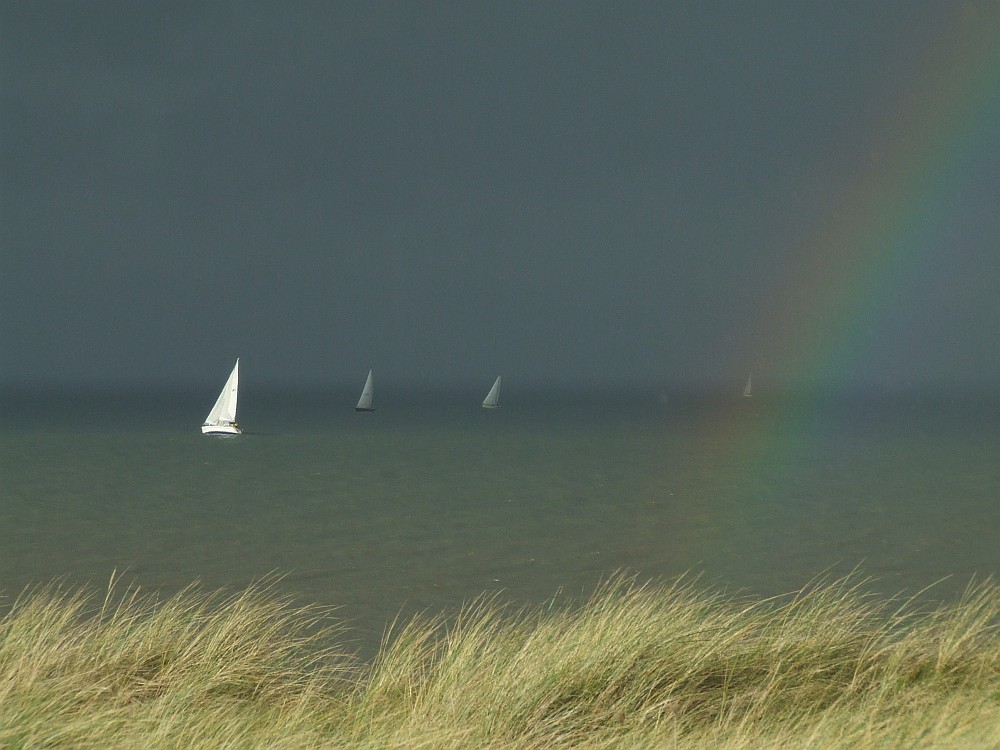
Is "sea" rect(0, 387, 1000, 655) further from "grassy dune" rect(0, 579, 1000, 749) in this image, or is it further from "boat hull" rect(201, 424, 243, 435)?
"boat hull" rect(201, 424, 243, 435)

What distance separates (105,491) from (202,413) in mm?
91423

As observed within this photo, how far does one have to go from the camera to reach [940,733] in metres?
5.46

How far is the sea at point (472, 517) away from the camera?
74.8ft

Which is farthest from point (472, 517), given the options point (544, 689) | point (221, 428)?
point (221, 428)

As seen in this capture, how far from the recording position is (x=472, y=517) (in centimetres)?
3512

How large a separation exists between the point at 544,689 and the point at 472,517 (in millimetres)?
28814

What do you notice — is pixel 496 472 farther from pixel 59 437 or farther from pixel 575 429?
pixel 575 429

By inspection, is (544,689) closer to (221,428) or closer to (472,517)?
(472,517)

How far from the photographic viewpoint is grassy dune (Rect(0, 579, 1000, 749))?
5625 mm

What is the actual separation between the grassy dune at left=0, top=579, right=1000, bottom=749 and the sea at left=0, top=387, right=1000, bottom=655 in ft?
4.46

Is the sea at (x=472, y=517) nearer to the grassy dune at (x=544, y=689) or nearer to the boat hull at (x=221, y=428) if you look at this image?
the grassy dune at (x=544, y=689)

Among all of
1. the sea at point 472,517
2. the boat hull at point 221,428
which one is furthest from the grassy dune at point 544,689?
the boat hull at point 221,428

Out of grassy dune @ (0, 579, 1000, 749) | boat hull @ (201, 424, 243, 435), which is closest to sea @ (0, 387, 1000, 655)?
grassy dune @ (0, 579, 1000, 749)

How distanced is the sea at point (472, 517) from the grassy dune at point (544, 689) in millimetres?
1360
